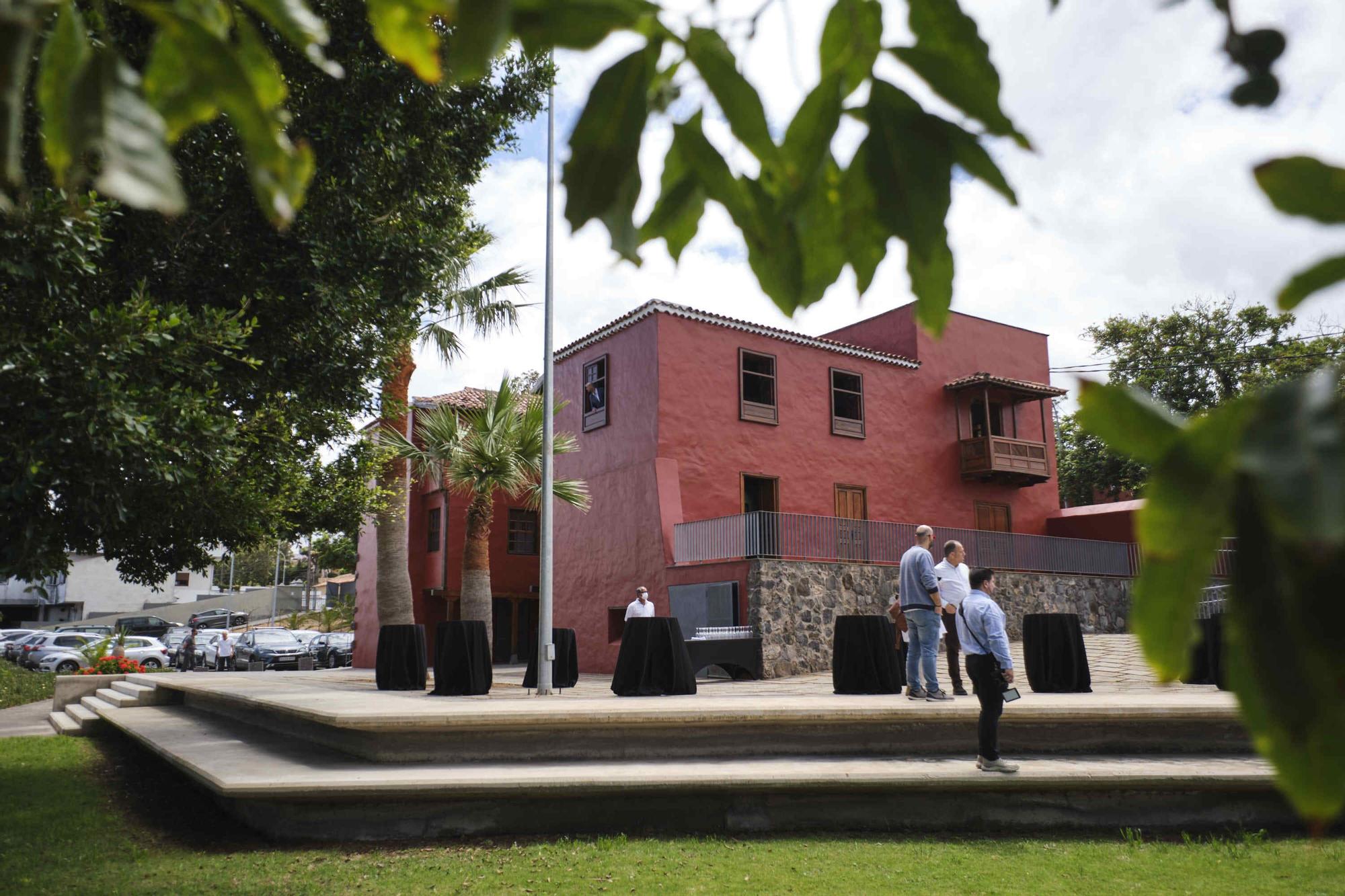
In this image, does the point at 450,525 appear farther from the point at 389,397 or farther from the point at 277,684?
the point at 389,397

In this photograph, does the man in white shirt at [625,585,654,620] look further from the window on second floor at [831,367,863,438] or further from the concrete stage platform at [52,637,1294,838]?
the window on second floor at [831,367,863,438]

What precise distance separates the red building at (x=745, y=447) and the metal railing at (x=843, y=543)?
0.46 ft

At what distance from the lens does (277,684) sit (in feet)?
44.1

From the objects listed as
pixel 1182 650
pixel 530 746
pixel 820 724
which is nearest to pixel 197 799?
pixel 530 746

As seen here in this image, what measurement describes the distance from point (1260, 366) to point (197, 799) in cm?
3337

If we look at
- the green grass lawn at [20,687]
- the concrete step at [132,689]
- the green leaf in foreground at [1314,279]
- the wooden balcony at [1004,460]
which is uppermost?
the wooden balcony at [1004,460]

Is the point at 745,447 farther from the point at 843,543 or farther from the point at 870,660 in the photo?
the point at 870,660

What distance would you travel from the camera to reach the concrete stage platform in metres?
6.50

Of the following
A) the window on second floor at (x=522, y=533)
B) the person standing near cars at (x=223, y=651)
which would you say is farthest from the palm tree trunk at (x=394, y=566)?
the person standing near cars at (x=223, y=651)

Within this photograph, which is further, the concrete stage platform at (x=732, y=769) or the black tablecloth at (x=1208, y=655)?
the black tablecloth at (x=1208, y=655)

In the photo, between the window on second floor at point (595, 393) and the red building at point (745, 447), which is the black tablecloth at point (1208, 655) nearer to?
the red building at point (745, 447)

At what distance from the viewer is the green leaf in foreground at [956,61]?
36.4 inches

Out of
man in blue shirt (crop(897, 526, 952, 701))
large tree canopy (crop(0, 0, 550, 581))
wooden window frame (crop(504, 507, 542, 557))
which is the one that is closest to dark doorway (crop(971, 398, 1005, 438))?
wooden window frame (crop(504, 507, 542, 557))

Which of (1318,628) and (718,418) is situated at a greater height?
(718,418)
